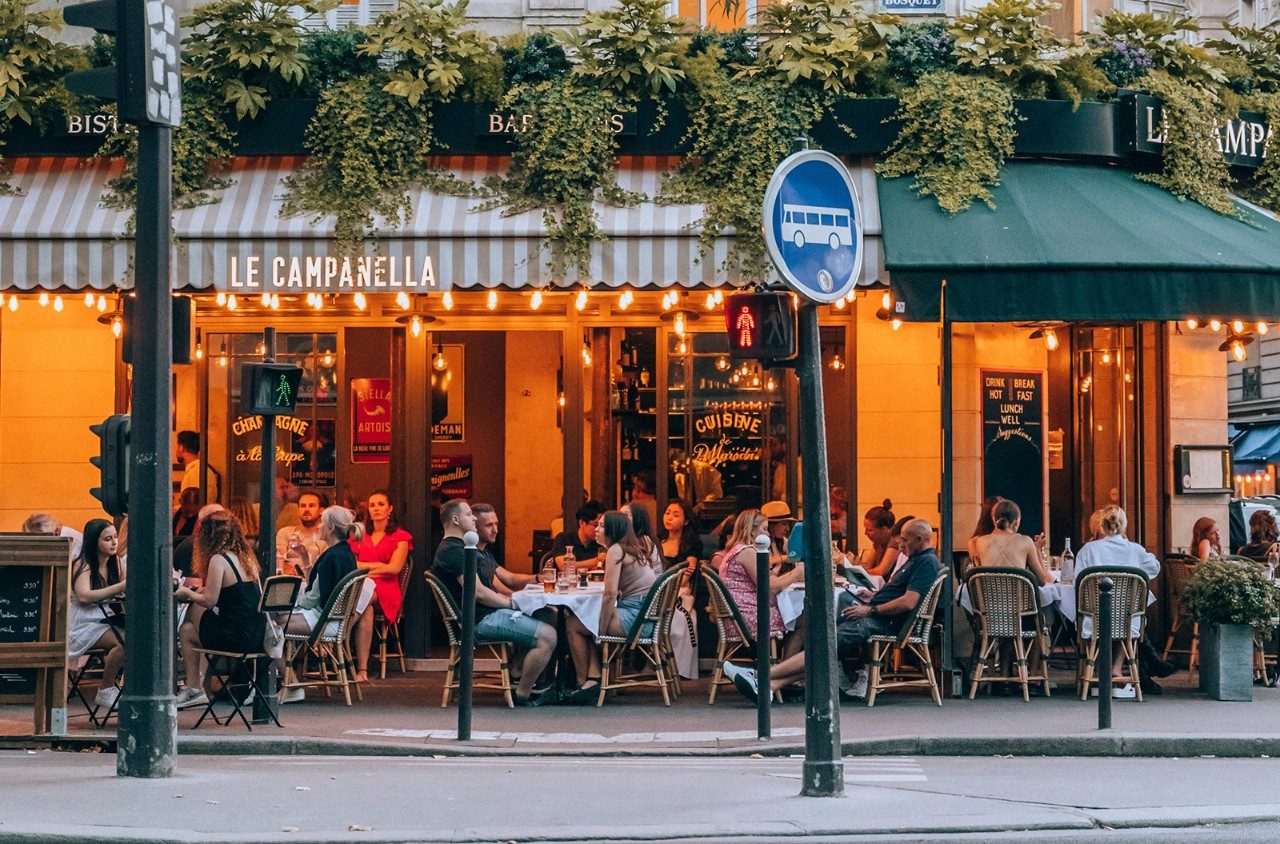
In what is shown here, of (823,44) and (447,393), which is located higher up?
(823,44)

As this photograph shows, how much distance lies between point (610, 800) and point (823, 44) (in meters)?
7.45

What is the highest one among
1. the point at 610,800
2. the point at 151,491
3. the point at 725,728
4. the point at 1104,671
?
the point at 151,491

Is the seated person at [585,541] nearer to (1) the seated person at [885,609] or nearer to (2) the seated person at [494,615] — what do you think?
(2) the seated person at [494,615]

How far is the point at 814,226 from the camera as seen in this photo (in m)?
8.32

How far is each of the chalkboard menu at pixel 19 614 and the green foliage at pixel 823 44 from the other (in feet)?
22.6

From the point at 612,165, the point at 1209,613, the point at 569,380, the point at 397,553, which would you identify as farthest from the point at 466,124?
the point at 1209,613

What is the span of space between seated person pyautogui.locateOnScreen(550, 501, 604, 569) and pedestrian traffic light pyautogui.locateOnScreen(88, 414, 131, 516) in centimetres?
527

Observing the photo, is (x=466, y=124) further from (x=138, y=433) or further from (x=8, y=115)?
(x=138, y=433)

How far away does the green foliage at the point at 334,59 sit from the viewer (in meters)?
13.9

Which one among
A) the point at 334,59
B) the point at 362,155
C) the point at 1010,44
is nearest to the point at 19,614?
the point at 362,155

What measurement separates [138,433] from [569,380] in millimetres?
6229

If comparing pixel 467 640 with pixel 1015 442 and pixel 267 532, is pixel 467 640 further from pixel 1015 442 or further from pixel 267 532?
pixel 1015 442

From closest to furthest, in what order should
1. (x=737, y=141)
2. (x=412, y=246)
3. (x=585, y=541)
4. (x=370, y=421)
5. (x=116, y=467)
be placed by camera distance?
(x=116, y=467)
(x=412, y=246)
(x=737, y=141)
(x=585, y=541)
(x=370, y=421)

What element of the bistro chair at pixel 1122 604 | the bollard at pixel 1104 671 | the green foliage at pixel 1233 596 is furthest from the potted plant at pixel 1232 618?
the bollard at pixel 1104 671
